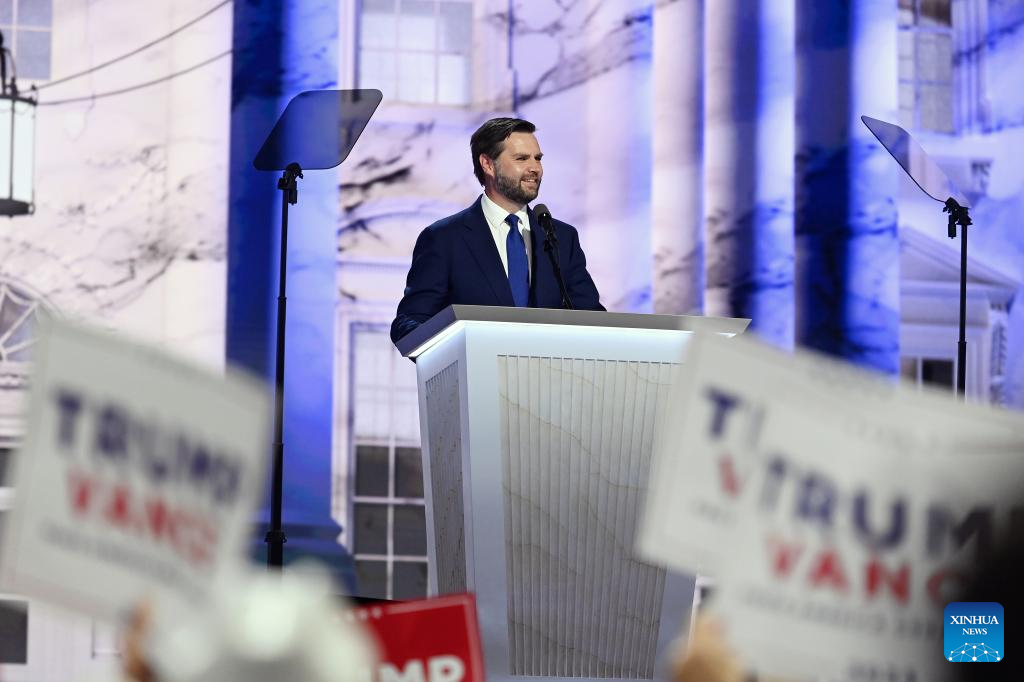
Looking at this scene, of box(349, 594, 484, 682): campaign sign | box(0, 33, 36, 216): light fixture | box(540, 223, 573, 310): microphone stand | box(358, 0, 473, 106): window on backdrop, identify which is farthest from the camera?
box(358, 0, 473, 106): window on backdrop

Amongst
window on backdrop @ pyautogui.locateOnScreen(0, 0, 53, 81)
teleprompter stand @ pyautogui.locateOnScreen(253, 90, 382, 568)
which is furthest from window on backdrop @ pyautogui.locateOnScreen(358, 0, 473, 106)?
window on backdrop @ pyautogui.locateOnScreen(0, 0, 53, 81)

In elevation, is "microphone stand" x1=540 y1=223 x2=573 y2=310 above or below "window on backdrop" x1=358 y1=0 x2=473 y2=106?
Answer: below

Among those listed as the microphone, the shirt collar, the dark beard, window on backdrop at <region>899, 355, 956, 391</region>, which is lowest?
window on backdrop at <region>899, 355, 956, 391</region>

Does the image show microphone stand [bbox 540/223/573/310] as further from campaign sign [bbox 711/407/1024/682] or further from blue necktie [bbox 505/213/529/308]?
campaign sign [bbox 711/407/1024/682]

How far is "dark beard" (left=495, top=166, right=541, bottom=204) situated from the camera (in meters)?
3.08

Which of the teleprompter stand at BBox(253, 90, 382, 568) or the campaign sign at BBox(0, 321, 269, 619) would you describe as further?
the teleprompter stand at BBox(253, 90, 382, 568)

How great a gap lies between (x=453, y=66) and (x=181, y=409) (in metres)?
5.20

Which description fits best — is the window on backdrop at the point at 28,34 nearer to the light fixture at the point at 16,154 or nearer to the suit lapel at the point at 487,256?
the light fixture at the point at 16,154

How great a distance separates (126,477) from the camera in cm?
92

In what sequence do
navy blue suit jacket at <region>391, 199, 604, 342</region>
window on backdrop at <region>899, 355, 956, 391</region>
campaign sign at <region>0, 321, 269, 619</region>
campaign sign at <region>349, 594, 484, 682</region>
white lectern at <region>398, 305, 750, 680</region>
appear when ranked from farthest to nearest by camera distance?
window on backdrop at <region>899, 355, 956, 391</region> < navy blue suit jacket at <region>391, 199, 604, 342</region> < white lectern at <region>398, 305, 750, 680</region> < campaign sign at <region>349, 594, 484, 682</region> < campaign sign at <region>0, 321, 269, 619</region>

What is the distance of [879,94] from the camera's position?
20.6ft

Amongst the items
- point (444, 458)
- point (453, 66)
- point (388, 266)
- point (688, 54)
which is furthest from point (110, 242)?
point (444, 458)

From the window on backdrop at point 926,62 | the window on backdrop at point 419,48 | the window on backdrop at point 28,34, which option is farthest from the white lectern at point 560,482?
the window on backdrop at point 926,62

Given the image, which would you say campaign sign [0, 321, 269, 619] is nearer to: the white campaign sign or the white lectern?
the white campaign sign
